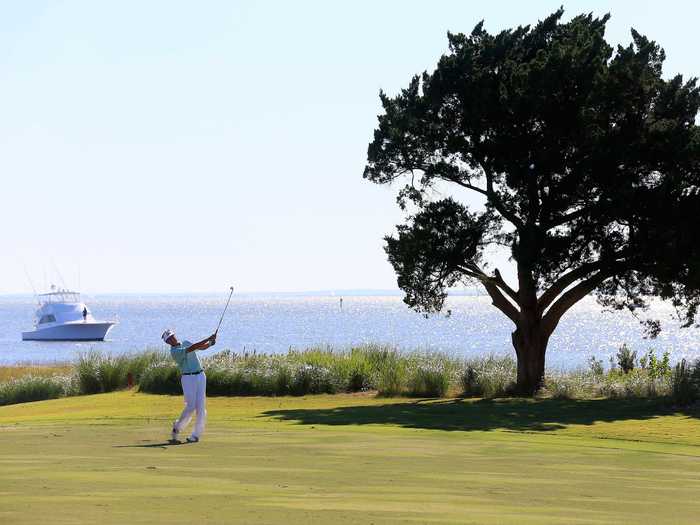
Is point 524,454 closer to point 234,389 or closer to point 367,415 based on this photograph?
point 367,415

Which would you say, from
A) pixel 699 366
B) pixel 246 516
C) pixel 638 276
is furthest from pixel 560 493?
pixel 638 276

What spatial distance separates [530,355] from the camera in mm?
33500

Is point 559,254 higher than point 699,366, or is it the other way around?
point 559,254

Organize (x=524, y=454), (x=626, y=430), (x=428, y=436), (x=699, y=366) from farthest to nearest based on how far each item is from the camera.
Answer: (x=699, y=366) < (x=626, y=430) < (x=428, y=436) < (x=524, y=454)

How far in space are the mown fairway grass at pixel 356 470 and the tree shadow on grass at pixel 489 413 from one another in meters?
0.15

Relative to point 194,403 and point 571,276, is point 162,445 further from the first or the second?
point 571,276

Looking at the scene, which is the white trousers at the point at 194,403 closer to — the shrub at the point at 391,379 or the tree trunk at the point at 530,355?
the shrub at the point at 391,379

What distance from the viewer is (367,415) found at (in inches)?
1019

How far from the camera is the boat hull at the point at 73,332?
134 metres

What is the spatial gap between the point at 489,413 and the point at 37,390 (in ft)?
62.5

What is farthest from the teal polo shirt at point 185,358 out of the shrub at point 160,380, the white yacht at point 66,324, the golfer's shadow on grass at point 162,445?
the white yacht at point 66,324

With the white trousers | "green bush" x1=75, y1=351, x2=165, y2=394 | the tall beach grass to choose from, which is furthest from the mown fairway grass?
"green bush" x1=75, y1=351, x2=165, y2=394

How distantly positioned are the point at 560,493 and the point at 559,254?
2086 cm

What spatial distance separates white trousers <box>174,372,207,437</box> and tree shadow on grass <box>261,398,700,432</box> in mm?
6117
